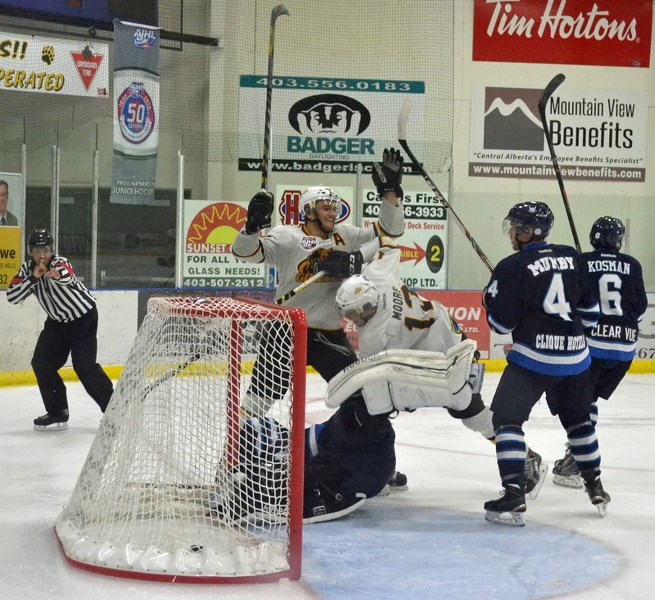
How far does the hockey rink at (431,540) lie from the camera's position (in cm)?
279

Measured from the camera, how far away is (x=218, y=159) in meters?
10.2

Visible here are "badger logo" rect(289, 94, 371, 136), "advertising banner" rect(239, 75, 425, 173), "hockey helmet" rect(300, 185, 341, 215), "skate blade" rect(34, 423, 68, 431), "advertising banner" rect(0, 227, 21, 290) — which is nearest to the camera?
"hockey helmet" rect(300, 185, 341, 215)

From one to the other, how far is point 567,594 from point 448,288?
5778 millimetres

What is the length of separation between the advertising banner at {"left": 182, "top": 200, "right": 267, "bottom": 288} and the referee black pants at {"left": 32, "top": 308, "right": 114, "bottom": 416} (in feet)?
8.57

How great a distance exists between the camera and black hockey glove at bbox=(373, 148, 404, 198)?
13.1 ft

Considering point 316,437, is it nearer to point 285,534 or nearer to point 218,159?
point 285,534

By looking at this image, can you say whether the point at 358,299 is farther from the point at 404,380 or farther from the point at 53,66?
the point at 53,66

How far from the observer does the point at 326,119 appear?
1063cm

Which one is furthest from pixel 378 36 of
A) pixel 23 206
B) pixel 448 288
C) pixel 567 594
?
pixel 567 594

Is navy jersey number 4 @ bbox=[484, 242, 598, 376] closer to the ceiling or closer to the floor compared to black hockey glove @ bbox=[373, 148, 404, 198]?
closer to the floor

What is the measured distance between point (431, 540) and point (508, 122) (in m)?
8.49

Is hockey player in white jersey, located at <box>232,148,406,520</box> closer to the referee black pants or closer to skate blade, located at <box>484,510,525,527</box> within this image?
skate blade, located at <box>484,510,525,527</box>

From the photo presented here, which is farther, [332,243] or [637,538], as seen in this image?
[332,243]

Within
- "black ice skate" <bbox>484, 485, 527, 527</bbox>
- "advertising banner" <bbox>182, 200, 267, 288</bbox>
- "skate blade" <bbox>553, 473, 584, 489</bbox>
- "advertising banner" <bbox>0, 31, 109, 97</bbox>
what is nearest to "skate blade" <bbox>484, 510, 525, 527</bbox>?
"black ice skate" <bbox>484, 485, 527, 527</bbox>
